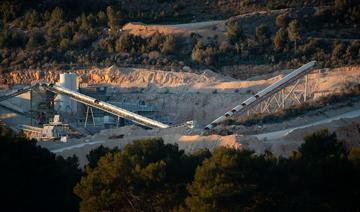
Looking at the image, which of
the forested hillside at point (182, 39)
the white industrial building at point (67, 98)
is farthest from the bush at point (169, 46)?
the white industrial building at point (67, 98)

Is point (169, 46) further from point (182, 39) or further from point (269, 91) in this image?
point (269, 91)

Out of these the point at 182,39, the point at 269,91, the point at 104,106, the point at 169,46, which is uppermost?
the point at 182,39

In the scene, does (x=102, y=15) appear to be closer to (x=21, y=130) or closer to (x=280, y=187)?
(x=21, y=130)

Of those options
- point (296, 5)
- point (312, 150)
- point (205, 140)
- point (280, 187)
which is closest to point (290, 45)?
point (296, 5)

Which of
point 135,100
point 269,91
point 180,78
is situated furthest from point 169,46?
point 269,91

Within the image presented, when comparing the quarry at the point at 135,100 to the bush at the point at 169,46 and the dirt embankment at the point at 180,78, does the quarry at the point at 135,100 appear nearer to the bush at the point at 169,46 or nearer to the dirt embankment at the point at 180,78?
the dirt embankment at the point at 180,78
